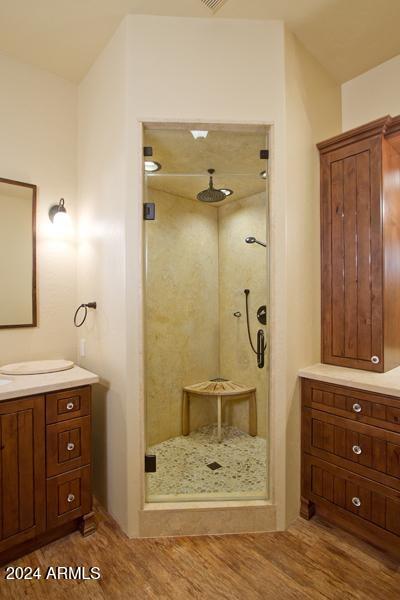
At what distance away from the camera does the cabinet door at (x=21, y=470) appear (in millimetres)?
1572

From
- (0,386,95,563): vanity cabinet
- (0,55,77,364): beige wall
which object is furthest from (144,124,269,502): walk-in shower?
(0,55,77,364): beige wall

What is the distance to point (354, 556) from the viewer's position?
1.69 m

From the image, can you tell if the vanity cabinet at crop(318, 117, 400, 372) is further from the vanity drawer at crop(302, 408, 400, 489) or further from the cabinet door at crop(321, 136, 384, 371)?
the vanity drawer at crop(302, 408, 400, 489)

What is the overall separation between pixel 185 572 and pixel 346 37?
126 inches

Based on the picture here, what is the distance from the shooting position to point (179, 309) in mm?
2502

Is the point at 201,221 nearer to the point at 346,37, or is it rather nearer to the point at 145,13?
the point at 145,13

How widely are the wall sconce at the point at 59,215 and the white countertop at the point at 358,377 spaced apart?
1890 millimetres

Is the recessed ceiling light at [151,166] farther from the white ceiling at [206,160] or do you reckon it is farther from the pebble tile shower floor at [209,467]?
the pebble tile shower floor at [209,467]

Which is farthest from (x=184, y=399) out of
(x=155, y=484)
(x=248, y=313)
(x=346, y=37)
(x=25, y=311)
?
(x=346, y=37)

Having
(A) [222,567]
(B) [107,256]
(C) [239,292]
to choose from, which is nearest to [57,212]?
(B) [107,256]

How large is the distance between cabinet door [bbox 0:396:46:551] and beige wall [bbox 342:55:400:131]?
283 cm

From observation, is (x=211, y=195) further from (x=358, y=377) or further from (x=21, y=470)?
(x=21, y=470)

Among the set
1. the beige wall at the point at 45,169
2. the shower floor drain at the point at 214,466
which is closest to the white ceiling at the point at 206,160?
the beige wall at the point at 45,169

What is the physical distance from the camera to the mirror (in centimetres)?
209
